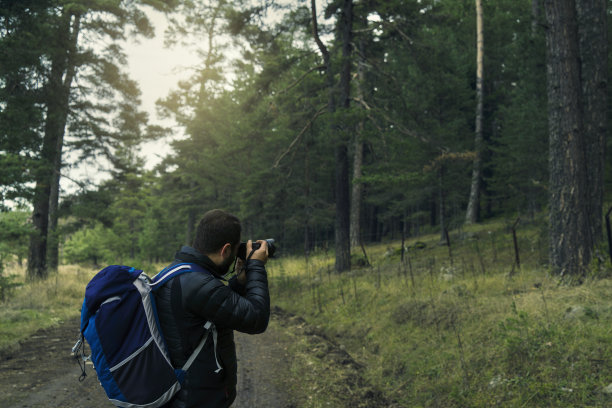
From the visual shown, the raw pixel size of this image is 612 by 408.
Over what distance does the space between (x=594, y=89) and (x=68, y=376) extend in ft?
38.0

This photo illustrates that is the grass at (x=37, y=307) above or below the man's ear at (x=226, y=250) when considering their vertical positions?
below

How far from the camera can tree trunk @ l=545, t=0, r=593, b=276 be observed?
7.86m

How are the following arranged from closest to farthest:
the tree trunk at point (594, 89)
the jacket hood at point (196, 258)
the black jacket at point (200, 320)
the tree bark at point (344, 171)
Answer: the black jacket at point (200, 320) < the jacket hood at point (196, 258) < the tree trunk at point (594, 89) < the tree bark at point (344, 171)

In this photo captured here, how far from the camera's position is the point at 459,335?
6.39 meters

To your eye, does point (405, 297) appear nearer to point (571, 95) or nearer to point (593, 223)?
point (593, 223)

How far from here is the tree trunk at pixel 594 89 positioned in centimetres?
941

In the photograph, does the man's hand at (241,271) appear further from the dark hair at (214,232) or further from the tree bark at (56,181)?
the tree bark at (56,181)

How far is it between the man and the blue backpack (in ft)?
0.32

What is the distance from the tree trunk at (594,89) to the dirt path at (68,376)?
7.55 m

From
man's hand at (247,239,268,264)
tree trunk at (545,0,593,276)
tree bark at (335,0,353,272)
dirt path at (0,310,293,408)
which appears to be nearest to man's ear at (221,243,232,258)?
man's hand at (247,239,268,264)

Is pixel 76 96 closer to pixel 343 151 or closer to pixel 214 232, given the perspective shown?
pixel 343 151

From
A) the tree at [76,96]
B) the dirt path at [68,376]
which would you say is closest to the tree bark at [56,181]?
the tree at [76,96]

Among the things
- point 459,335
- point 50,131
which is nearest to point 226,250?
point 459,335

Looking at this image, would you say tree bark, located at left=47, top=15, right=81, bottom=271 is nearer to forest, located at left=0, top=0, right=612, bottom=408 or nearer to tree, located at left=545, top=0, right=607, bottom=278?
forest, located at left=0, top=0, right=612, bottom=408
